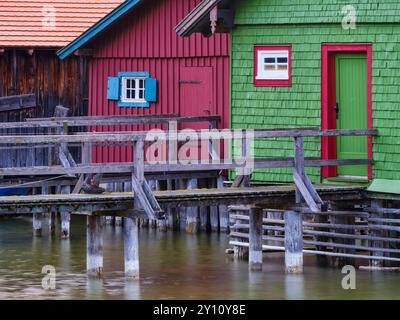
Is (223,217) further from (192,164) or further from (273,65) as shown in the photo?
(192,164)

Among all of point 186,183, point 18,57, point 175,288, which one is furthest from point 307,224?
point 18,57

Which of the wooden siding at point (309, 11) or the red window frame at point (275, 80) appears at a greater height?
the wooden siding at point (309, 11)

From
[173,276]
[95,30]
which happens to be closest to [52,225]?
[95,30]

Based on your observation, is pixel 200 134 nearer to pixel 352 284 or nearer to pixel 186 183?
pixel 352 284

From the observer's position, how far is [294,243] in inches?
992

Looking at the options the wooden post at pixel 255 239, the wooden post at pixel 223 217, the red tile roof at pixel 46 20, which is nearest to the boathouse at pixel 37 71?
the red tile roof at pixel 46 20

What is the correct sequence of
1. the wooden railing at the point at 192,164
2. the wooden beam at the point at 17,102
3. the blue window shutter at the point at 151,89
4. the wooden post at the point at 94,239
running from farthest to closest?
the wooden beam at the point at 17,102, the blue window shutter at the point at 151,89, the wooden post at the point at 94,239, the wooden railing at the point at 192,164

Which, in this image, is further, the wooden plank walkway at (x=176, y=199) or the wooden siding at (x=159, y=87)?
the wooden siding at (x=159, y=87)

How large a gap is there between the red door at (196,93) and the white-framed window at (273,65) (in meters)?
5.51

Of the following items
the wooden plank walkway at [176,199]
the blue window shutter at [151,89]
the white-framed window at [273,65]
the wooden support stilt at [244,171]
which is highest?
the white-framed window at [273,65]

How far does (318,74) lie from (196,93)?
23.5 feet

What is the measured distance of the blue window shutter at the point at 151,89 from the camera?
34.7 m

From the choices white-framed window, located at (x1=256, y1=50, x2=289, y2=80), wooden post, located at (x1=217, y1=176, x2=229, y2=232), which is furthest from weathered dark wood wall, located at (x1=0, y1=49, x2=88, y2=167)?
white-framed window, located at (x1=256, y1=50, x2=289, y2=80)

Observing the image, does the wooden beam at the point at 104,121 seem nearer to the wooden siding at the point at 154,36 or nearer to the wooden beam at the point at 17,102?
the wooden siding at the point at 154,36
